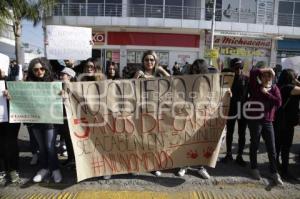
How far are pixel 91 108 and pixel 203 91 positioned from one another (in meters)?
1.59

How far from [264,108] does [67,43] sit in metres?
3.86

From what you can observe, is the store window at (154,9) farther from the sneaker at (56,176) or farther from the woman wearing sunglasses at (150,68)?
the sneaker at (56,176)

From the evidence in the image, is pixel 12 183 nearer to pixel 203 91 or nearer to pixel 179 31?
pixel 203 91

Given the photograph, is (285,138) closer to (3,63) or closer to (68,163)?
(68,163)

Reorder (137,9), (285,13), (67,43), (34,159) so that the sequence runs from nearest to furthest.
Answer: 1. (34,159)
2. (67,43)
3. (137,9)
4. (285,13)

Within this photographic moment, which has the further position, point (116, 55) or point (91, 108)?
point (116, 55)

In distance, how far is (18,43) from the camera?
72.2 feet

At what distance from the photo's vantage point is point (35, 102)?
196 inches

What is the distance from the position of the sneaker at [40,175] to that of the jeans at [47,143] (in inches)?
3.8

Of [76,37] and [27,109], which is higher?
[76,37]

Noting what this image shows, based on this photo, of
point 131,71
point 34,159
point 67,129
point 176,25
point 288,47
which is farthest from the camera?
point 288,47

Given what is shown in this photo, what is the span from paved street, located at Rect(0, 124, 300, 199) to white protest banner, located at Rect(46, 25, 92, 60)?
2.33 meters

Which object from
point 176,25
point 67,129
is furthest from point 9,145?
point 176,25

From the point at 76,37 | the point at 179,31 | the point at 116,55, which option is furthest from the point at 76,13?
the point at 76,37
